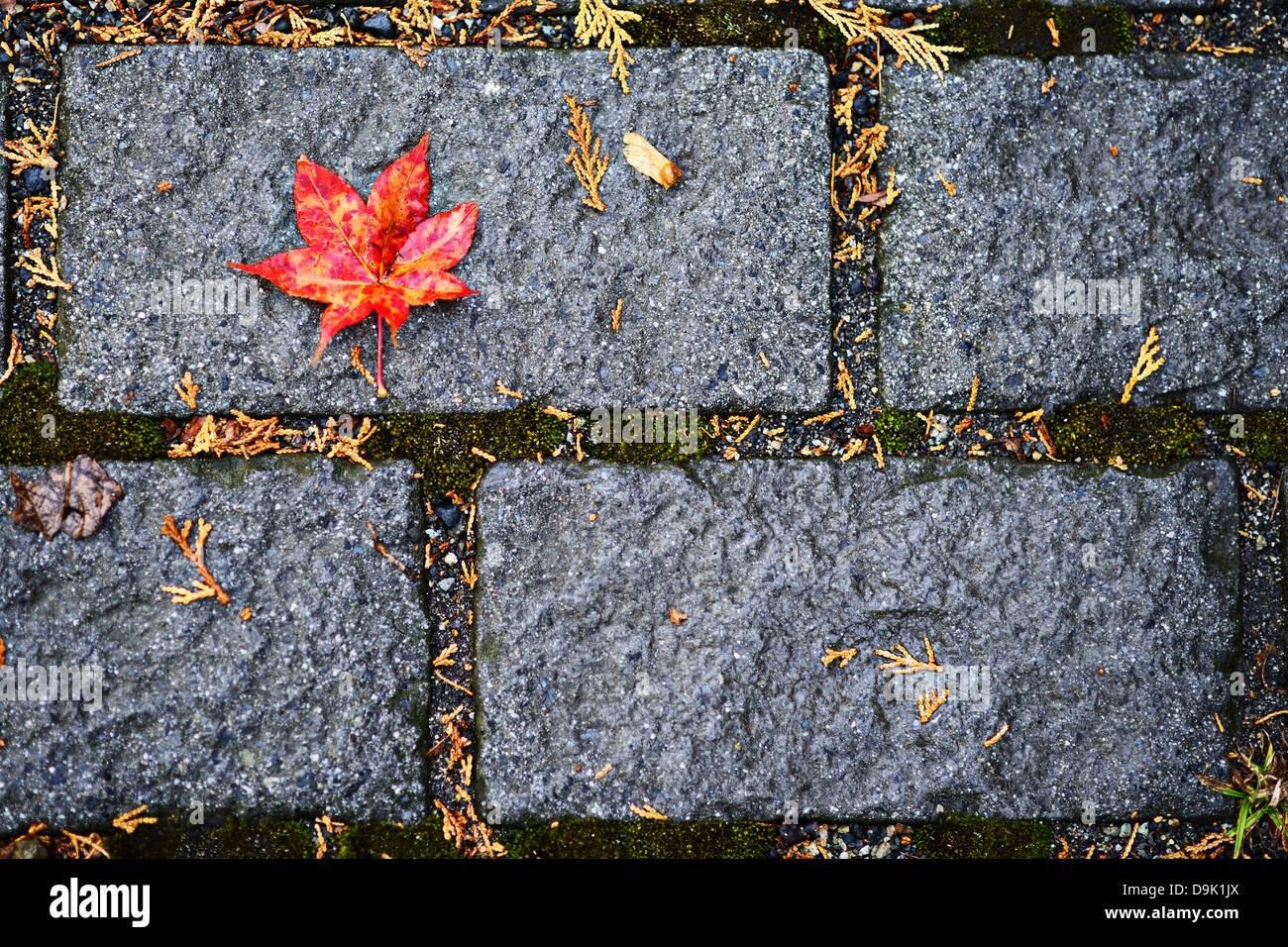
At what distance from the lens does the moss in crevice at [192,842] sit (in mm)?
2346

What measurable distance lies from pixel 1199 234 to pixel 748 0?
1442 mm

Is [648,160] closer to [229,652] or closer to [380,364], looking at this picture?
[380,364]

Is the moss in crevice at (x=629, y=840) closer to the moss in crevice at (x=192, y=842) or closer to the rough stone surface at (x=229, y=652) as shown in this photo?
the rough stone surface at (x=229, y=652)

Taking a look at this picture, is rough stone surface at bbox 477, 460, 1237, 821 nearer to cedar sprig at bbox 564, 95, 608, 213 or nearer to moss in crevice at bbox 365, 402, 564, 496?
moss in crevice at bbox 365, 402, 564, 496

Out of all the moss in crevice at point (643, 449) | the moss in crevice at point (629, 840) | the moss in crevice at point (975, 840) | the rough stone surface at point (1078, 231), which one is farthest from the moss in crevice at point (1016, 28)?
the moss in crevice at point (629, 840)

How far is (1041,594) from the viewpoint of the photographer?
2445 mm

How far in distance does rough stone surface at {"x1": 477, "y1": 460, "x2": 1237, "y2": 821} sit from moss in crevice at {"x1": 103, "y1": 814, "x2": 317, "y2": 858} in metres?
0.61

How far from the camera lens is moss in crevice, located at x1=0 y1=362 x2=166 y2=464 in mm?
2395

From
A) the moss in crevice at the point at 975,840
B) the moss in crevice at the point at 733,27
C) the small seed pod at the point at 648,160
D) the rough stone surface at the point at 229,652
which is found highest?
the moss in crevice at the point at 733,27

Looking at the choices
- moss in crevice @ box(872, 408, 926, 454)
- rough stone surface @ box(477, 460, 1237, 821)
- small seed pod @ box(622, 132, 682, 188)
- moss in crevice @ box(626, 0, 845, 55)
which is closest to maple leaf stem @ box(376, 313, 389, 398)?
rough stone surface @ box(477, 460, 1237, 821)

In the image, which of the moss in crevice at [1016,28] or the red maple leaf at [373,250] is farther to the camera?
the moss in crevice at [1016,28]

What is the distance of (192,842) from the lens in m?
2.35

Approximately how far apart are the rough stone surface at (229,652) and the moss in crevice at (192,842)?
6 centimetres

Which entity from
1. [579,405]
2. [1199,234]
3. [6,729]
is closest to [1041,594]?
[1199,234]
